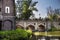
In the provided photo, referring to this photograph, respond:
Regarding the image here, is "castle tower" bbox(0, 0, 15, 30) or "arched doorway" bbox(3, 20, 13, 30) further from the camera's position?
"castle tower" bbox(0, 0, 15, 30)

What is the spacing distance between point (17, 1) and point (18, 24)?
20.1 feet

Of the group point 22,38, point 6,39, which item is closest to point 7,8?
point 22,38

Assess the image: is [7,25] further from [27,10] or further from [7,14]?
[27,10]

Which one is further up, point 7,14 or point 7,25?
point 7,14

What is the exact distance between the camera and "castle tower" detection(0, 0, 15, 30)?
25312 mm

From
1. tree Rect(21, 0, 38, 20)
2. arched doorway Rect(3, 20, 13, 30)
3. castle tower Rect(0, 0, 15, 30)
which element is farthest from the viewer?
tree Rect(21, 0, 38, 20)

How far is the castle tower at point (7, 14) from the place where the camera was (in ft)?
83.0

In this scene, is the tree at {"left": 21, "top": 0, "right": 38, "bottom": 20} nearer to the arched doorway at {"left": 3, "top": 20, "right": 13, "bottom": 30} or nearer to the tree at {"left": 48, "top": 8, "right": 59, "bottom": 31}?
the tree at {"left": 48, "top": 8, "right": 59, "bottom": 31}

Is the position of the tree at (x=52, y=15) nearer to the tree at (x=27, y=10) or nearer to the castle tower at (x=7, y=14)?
the tree at (x=27, y=10)

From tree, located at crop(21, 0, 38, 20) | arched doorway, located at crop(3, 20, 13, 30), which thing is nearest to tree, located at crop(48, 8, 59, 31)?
tree, located at crop(21, 0, 38, 20)

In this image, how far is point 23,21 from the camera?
35.0m

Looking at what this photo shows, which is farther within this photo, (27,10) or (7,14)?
(27,10)

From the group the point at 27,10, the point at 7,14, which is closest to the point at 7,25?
the point at 7,14

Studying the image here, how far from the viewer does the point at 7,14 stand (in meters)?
25.4
